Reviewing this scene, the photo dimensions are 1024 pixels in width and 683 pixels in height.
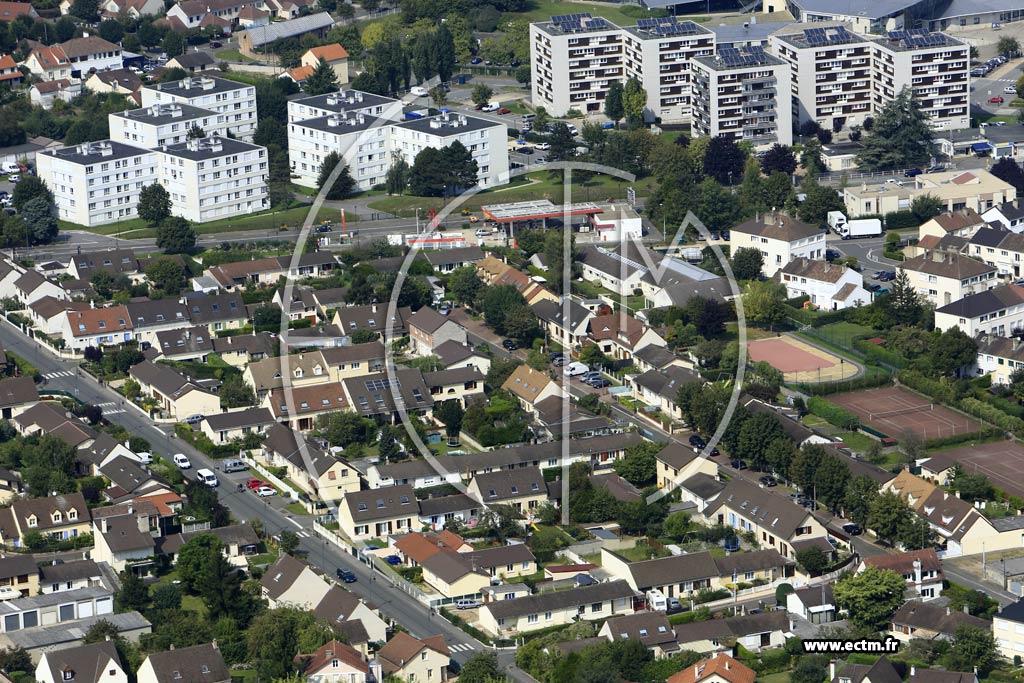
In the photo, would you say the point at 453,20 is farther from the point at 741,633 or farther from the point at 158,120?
the point at 741,633

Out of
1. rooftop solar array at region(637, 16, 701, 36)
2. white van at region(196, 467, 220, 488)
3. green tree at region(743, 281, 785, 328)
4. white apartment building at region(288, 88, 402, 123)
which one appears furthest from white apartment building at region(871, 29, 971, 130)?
white van at region(196, 467, 220, 488)

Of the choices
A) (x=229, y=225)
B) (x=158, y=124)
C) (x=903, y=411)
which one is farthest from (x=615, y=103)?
(x=903, y=411)

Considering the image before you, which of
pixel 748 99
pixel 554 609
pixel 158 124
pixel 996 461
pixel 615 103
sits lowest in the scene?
pixel 996 461

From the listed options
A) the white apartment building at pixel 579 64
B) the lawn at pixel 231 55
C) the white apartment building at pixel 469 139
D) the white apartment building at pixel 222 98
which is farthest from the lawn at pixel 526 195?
the lawn at pixel 231 55

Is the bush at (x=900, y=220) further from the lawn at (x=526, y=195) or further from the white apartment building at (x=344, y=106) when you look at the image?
the white apartment building at (x=344, y=106)

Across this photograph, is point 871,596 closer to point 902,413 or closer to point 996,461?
point 996,461

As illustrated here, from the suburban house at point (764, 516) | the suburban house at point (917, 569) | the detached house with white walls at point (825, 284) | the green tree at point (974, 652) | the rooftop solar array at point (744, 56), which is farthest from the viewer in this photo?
the rooftop solar array at point (744, 56)
